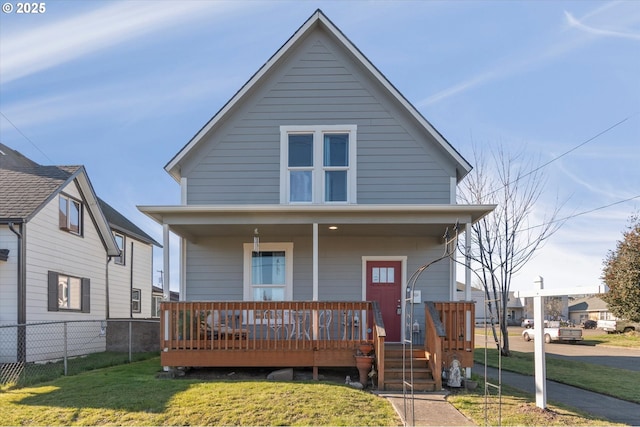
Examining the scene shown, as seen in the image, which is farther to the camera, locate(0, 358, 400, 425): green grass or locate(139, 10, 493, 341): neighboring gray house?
locate(139, 10, 493, 341): neighboring gray house

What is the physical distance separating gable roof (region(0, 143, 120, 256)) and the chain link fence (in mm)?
2885

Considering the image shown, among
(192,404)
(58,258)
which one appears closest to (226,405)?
(192,404)

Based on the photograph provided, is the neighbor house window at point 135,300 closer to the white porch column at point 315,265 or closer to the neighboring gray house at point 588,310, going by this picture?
the white porch column at point 315,265

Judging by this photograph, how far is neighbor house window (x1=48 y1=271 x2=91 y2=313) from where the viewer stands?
12727 millimetres

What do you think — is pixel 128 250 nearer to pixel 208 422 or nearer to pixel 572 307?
pixel 208 422

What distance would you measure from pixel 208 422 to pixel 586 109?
13380 mm

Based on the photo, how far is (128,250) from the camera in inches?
780

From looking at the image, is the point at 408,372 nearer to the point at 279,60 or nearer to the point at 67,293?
the point at 279,60

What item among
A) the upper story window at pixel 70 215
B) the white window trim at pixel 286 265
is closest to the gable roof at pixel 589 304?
the white window trim at pixel 286 265

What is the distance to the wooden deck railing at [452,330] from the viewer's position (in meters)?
8.33

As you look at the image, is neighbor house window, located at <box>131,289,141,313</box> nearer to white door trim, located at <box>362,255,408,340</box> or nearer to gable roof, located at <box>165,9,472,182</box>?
gable roof, located at <box>165,9,472,182</box>

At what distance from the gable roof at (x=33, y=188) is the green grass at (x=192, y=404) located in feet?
18.3

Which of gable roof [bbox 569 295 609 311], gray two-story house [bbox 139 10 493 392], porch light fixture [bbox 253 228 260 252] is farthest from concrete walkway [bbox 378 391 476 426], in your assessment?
gable roof [bbox 569 295 609 311]

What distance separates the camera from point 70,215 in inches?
559
